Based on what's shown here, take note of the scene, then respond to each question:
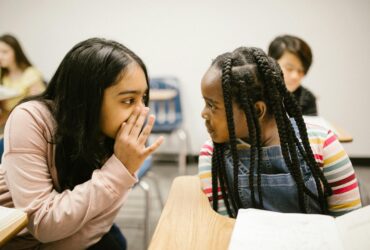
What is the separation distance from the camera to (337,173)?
0.89 metres

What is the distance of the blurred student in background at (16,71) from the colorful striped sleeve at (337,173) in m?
2.62

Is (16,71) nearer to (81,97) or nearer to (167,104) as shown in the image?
(167,104)

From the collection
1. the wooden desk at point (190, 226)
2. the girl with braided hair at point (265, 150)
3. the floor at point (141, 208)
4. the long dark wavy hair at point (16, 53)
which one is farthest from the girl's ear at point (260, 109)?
the long dark wavy hair at point (16, 53)

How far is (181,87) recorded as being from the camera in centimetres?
351

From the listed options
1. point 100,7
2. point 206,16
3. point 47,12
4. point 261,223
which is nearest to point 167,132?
point 206,16

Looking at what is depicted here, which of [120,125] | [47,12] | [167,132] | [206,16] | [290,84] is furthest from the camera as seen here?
[47,12]

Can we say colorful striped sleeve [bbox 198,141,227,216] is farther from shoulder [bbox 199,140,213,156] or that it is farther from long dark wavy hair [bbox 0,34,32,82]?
long dark wavy hair [bbox 0,34,32,82]

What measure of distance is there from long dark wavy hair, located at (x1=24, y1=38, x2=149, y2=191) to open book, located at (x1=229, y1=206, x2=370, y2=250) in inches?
21.0

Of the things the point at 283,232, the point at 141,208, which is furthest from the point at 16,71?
the point at 283,232

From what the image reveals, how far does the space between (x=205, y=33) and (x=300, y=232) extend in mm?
2971

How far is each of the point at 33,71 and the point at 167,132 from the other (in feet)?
4.49

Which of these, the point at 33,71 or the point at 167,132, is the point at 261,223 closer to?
the point at 167,132

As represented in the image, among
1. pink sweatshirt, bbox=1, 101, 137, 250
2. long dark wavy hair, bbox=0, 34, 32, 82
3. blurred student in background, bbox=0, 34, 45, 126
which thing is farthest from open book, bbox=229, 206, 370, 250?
long dark wavy hair, bbox=0, 34, 32, 82

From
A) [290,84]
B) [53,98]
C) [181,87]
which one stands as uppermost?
[53,98]
